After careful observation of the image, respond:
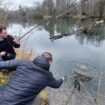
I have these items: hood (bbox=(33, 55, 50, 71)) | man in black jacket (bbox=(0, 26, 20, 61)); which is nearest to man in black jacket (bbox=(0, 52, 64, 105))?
hood (bbox=(33, 55, 50, 71))

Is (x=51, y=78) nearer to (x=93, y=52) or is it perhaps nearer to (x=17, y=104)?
(x=17, y=104)

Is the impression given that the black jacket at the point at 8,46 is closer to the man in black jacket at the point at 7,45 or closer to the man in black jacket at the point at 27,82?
the man in black jacket at the point at 7,45

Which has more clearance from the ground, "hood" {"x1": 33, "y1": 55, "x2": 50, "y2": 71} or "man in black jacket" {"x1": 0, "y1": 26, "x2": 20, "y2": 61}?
"hood" {"x1": 33, "y1": 55, "x2": 50, "y2": 71}

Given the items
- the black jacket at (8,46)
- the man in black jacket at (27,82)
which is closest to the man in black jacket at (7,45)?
the black jacket at (8,46)

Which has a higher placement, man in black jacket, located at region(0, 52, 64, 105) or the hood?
the hood

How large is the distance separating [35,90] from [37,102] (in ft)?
3.88

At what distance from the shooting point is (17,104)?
5.11 metres

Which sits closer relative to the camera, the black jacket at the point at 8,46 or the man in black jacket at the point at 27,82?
the man in black jacket at the point at 27,82

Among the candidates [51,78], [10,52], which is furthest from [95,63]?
[51,78]

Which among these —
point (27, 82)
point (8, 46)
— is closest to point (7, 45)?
point (8, 46)

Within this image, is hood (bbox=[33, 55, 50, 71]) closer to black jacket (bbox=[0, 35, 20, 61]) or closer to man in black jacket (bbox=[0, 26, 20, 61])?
man in black jacket (bbox=[0, 26, 20, 61])

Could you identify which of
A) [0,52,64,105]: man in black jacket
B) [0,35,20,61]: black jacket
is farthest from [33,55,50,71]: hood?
[0,35,20,61]: black jacket

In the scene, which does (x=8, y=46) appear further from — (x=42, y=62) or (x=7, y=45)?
(x=42, y=62)

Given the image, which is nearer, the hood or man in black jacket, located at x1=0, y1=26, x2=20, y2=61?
the hood
